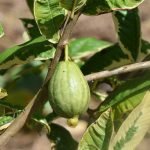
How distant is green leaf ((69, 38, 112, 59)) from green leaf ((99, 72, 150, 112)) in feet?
1.30

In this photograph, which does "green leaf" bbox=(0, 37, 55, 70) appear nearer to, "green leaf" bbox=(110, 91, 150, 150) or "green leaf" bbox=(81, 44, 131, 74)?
"green leaf" bbox=(81, 44, 131, 74)

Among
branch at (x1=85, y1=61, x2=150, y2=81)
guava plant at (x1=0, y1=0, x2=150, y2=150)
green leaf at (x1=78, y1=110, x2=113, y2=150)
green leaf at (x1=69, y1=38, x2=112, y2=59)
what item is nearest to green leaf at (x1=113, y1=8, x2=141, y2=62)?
guava plant at (x1=0, y1=0, x2=150, y2=150)

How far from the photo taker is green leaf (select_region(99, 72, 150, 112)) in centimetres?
129

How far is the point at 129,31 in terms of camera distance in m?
1.57

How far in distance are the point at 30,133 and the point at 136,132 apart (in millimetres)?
2696

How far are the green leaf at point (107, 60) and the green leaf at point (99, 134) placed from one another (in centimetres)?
48

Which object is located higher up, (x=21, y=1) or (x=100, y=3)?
(x=100, y=3)

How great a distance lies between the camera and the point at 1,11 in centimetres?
454

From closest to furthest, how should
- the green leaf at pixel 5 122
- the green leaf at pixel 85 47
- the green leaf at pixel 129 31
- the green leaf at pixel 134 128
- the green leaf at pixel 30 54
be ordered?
the green leaf at pixel 134 128 → the green leaf at pixel 5 122 → the green leaf at pixel 30 54 → the green leaf at pixel 129 31 → the green leaf at pixel 85 47

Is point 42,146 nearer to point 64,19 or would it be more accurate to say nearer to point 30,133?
point 30,133

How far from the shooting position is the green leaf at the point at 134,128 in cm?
105

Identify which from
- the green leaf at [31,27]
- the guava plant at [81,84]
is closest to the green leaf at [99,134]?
the guava plant at [81,84]

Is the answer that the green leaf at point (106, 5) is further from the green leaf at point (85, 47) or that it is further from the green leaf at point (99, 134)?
the green leaf at point (85, 47)

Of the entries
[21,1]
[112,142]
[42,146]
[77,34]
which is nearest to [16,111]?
[112,142]
